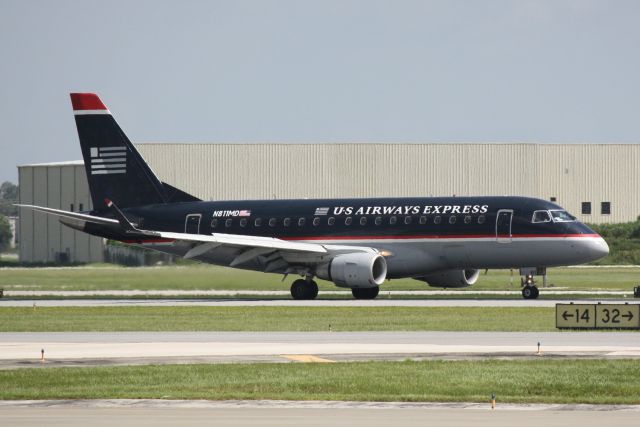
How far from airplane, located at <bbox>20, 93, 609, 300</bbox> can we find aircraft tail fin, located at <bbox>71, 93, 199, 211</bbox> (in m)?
0.05

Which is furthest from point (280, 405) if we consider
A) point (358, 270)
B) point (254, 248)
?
point (254, 248)

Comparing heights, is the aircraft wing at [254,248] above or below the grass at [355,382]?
above

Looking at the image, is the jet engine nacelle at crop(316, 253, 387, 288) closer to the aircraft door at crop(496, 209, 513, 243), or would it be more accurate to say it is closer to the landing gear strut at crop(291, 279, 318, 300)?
the landing gear strut at crop(291, 279, 318, 300)

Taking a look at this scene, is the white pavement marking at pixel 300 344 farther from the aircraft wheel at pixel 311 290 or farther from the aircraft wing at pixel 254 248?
the aircraft wheel at pixel 311 290

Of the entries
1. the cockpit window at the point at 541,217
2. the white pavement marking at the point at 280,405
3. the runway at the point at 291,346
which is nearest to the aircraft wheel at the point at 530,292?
the cockpit window at the point at 541,217

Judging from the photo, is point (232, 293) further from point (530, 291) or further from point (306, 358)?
point (306, 358)

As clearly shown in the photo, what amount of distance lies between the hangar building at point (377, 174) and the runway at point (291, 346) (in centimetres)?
7963

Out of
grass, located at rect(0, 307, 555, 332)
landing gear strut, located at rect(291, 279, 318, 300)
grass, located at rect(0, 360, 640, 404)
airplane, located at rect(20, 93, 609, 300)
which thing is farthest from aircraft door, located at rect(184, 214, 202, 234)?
grass, located at rect(0, 360, 640, 404)

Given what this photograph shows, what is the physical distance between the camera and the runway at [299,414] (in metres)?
19.8

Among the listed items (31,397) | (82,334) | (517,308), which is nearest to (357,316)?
(517,308)

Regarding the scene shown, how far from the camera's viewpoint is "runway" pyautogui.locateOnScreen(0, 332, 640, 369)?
2972 cm

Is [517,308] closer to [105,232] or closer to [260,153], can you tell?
[105,232]

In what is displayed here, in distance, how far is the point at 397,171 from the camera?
11981 centimetres

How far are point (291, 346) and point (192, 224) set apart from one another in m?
31.4
